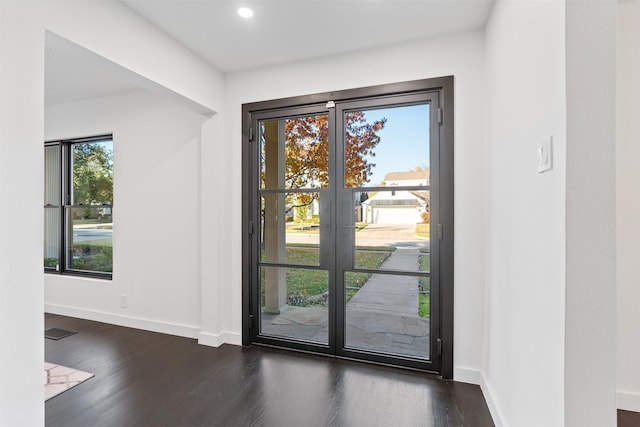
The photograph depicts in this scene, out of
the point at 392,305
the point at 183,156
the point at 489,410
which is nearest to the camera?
the point at 489,410

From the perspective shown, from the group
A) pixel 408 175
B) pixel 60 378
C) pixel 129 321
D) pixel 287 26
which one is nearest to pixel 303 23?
pixel 287 26

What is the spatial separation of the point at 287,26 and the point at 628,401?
3.44 m

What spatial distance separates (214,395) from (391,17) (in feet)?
9.61

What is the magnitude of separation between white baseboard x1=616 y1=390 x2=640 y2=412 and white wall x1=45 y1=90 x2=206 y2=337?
11.4 ft

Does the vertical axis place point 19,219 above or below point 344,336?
above

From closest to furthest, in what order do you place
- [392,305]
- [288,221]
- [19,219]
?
[19,219], [392,305], [288,221]

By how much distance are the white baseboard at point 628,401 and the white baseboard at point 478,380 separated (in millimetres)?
798

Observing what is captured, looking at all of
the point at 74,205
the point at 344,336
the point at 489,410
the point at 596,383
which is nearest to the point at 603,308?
the point at 596,383

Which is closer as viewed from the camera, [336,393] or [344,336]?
[336,393]

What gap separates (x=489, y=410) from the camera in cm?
207

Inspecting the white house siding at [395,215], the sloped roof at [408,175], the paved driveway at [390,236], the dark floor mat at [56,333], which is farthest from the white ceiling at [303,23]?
the dark floor mat at [56,333]

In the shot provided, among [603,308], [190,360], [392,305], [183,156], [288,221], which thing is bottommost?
[190,360]

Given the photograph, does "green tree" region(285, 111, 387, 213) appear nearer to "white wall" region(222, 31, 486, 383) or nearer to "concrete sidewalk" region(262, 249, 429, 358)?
"white wall" region(222, 31, 486, 383)

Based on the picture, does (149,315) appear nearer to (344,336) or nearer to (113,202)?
(113,202)
